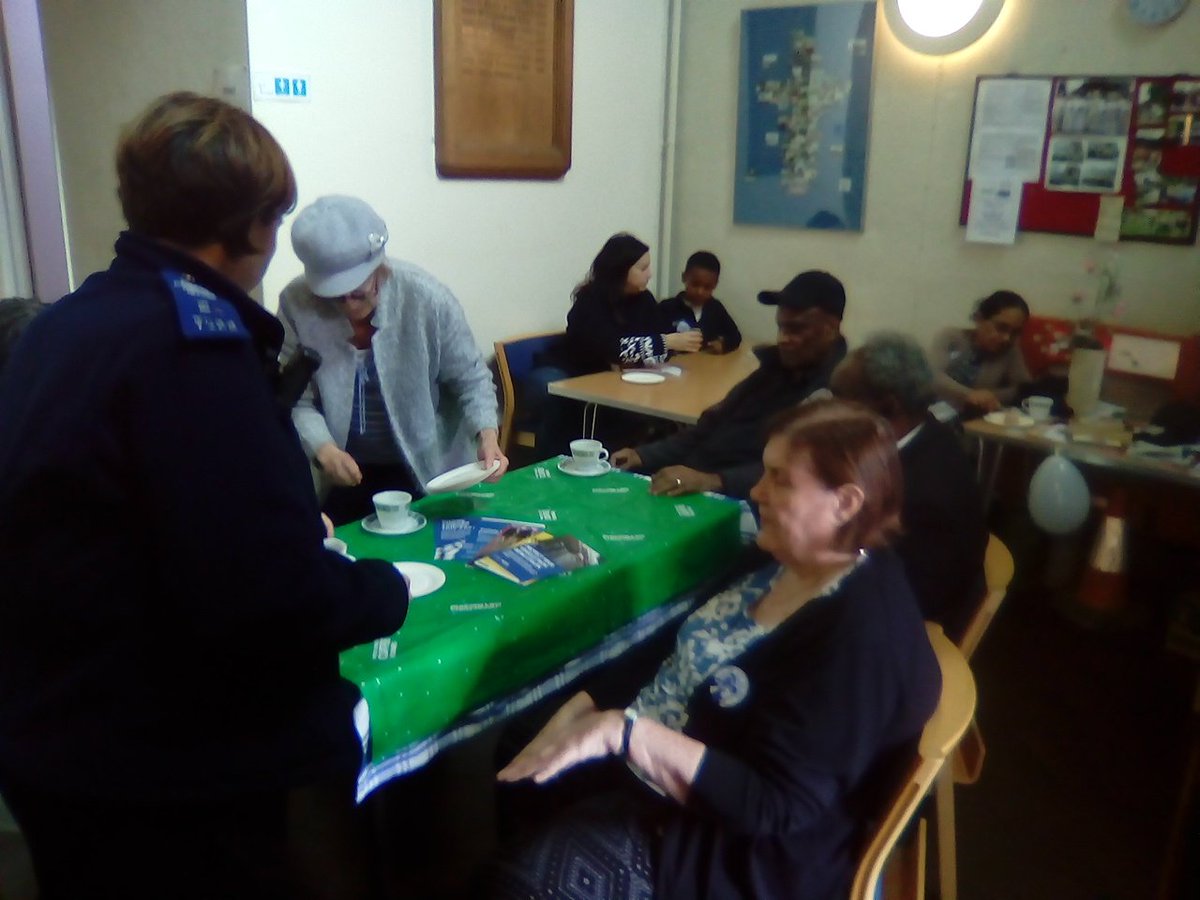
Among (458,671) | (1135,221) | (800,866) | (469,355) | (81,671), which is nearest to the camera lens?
(81,671)

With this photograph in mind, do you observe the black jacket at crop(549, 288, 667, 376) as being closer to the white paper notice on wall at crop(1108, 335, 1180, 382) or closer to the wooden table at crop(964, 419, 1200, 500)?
the wooden table at crop(964, 419, 1200, 500)

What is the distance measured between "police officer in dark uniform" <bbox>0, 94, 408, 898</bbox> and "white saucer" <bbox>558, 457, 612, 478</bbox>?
1.07 metres

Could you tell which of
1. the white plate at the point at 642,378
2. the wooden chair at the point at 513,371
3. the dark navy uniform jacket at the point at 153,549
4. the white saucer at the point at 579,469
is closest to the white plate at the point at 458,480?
the white saucer at the point at 579,469

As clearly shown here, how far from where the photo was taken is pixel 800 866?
3.83ft

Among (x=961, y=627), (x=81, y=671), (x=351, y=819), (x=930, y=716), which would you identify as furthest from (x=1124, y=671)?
(x=81, y=671)

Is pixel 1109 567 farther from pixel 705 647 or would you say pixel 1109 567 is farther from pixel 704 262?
pixel 705 647

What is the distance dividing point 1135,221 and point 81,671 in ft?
11.8

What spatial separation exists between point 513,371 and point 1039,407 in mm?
1850

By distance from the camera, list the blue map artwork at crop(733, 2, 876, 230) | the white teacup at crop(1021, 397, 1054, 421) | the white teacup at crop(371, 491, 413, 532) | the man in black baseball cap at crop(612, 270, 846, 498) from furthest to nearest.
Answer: the blue map artwork at crop(733, 2, 876, 230)
the white teacup at crop(1021, 397, 1054, 421)
the man in black baseball cap at crop(612, 270, 846, 498)
the white teacup at crop(371, 491, 413, 532)

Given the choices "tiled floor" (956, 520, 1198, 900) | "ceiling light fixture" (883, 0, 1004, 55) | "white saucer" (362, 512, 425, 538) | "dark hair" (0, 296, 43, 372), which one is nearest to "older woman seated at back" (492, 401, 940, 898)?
"white saucer" (362, 512, 425, 538)

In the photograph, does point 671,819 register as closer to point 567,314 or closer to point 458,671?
point 458,671

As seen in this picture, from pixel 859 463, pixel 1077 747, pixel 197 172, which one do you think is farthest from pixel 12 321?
pixel 1077 747

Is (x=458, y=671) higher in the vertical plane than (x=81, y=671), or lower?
lower

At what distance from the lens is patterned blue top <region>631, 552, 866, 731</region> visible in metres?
1.35
